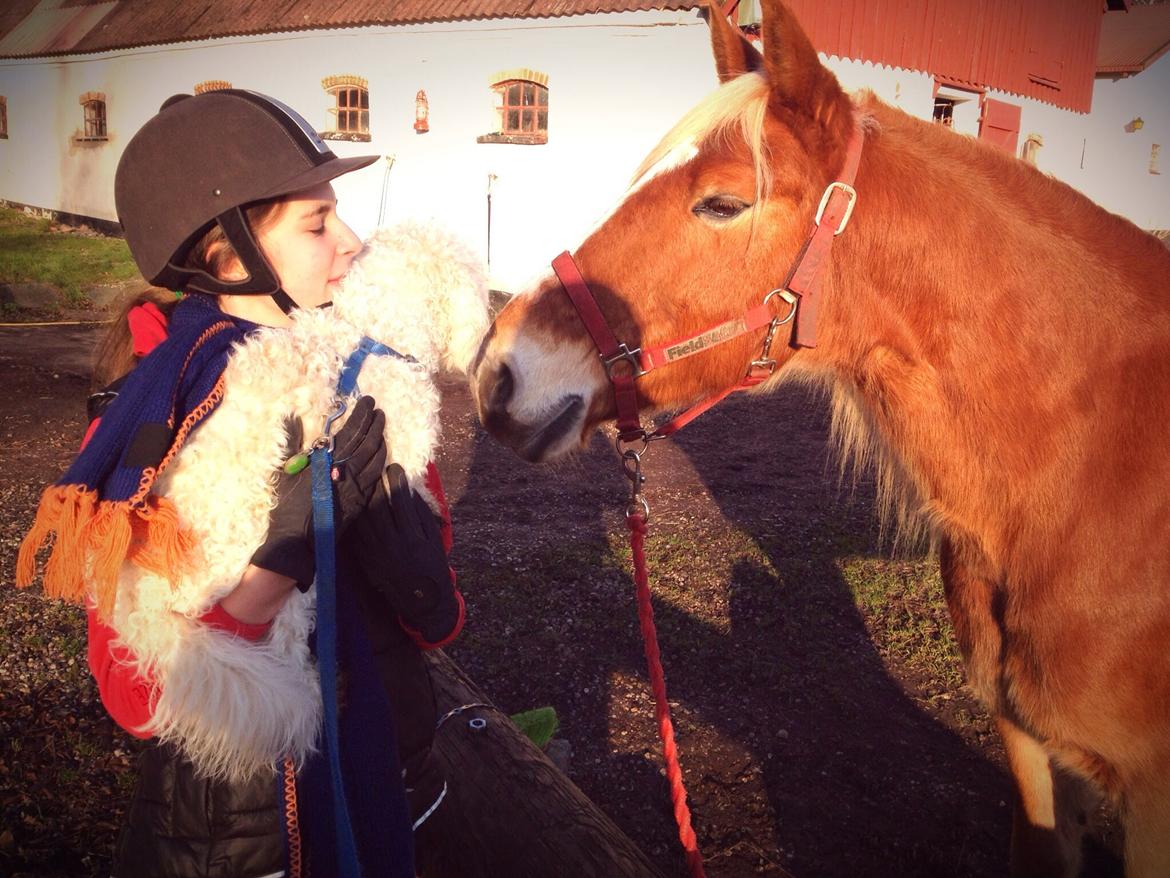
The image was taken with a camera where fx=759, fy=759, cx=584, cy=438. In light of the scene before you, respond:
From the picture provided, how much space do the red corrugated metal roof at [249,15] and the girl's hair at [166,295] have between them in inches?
399

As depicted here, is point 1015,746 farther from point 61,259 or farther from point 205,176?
point 61,259

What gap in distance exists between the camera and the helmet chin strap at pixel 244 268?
1.47 metres

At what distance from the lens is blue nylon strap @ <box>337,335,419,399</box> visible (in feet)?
4.72

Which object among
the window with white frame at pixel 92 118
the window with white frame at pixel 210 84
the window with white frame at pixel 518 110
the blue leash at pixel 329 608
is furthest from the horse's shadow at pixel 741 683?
the window with white frame at pixel 92 118

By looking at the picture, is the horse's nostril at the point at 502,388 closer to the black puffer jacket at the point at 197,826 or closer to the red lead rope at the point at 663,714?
the red lead rope at the point at 663,714

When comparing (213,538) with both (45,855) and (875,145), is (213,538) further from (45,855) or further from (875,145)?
(45,855)

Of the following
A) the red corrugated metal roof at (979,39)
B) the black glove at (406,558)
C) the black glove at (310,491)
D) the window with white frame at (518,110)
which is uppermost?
the red corrugated metal roof at (979,39)

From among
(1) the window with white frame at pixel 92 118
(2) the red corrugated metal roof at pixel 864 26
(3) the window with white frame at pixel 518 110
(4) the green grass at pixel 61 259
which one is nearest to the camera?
(4) the green grass at pixel 61 259

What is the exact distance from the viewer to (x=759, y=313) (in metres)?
1.89

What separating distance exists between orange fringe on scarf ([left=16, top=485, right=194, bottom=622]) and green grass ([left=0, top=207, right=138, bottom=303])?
11118mm

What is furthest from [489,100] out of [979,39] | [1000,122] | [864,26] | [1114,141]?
[1114,141]

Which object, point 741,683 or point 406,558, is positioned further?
point 741,683

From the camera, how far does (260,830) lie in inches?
59.4

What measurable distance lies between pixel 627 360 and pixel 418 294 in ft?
1.86
